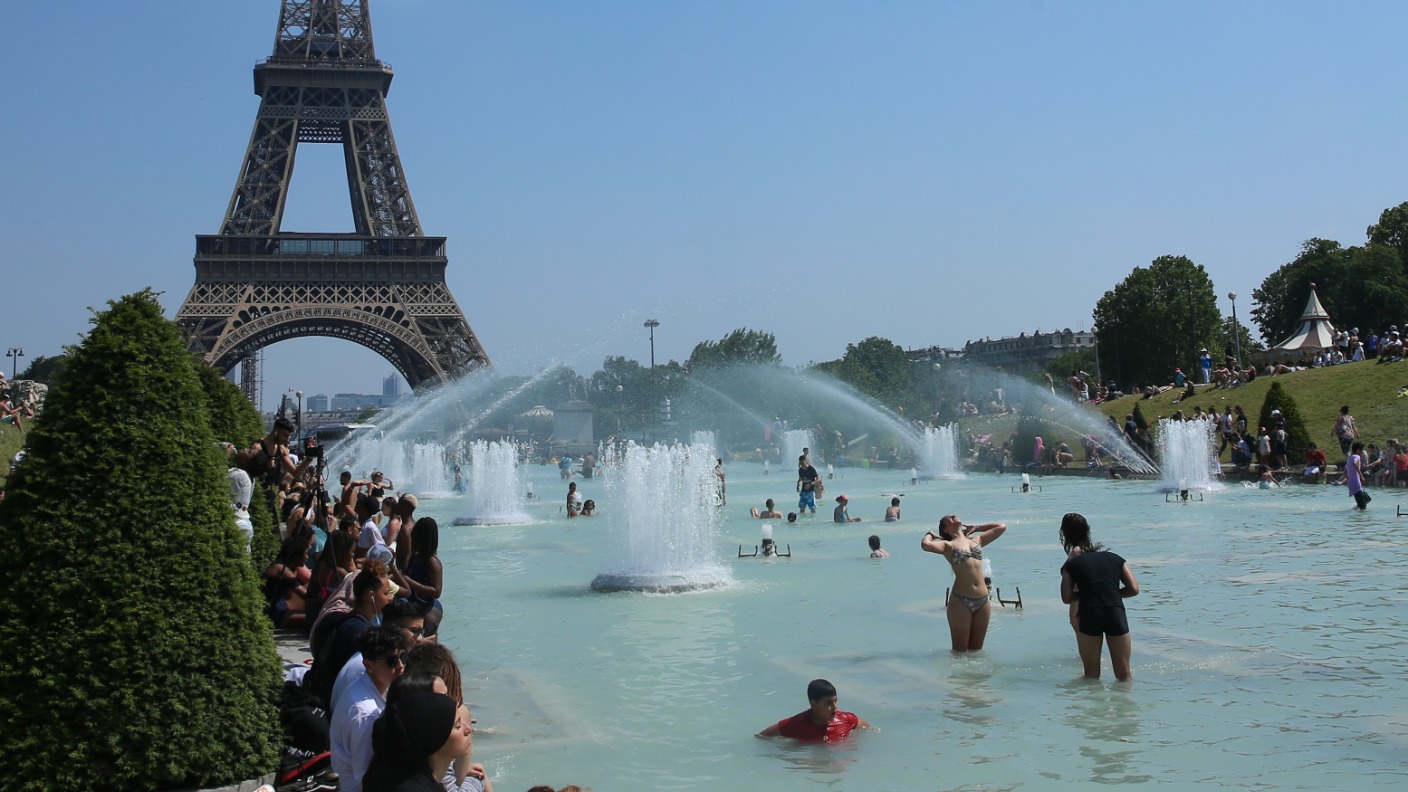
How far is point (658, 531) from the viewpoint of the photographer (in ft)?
58.6

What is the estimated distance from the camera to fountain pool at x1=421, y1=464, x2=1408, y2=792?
8.20 metres

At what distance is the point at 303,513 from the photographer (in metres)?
14.7

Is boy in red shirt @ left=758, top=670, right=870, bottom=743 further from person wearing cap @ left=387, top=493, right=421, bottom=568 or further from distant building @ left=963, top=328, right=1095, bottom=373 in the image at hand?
distant building @ left=963, top=328, right=1095, bottom=373

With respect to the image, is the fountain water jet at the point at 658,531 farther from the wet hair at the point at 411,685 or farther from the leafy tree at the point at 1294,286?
the leafy tree at the point at 1294,286

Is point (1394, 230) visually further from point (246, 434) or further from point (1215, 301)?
point (246, 434)

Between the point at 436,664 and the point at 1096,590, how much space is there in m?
6.21

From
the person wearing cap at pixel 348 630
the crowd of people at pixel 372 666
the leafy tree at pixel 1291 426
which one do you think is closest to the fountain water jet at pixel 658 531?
the crowd of people at pixel 372 666

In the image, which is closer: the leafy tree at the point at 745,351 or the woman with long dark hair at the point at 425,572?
the woman with long dark hair at the point at 425,572

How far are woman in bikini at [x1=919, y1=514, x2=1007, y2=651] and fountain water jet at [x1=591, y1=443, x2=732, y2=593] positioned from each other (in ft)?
19.4

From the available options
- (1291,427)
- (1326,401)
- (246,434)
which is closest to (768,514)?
(246,434)

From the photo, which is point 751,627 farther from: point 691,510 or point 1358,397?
point 1358,397

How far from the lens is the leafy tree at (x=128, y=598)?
6.07 metres

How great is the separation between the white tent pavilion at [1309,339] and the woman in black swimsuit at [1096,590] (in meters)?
45.5

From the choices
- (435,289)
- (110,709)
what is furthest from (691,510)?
(435,289)
